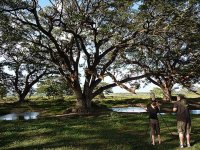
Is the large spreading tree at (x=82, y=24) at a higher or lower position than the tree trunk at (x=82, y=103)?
higher

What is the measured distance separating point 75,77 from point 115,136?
2186 centimetres

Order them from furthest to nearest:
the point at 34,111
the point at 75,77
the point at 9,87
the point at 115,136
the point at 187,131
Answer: the point at 9,87, the point at 34,111, the point at 75,77, the point at 115,136, the point at 187,131

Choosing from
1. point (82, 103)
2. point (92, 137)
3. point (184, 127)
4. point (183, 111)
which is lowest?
point (92, 137)

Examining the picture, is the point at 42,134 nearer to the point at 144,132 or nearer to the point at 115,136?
the point at 115,136

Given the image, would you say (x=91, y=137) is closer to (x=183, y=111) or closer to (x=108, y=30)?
(x=183, y=111)

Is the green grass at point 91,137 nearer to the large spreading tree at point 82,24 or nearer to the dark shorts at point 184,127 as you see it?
the dark shorts at point 184,127

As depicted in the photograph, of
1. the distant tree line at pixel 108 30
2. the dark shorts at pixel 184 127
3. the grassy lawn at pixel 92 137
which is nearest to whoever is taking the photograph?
the dark shorts at pixel 184 127

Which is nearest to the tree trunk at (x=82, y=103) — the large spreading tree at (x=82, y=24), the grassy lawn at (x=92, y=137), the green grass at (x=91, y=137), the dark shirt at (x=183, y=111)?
the large spreading tree at (x=82, y=24)

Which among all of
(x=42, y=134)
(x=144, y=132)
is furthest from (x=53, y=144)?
(x=144, y=132)

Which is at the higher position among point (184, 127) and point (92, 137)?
point (184, 127)

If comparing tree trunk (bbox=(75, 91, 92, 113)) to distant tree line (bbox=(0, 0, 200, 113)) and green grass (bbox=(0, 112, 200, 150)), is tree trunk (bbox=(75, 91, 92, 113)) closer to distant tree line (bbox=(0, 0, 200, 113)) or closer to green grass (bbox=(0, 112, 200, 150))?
distant tree line (bbox=(0, 0, 200, 113))

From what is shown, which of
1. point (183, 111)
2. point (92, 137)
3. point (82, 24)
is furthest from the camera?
point (82, 24)

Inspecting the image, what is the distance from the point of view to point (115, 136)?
73.6ft

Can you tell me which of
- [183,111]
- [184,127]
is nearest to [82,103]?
[184,127]
